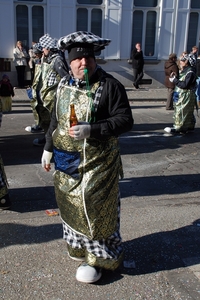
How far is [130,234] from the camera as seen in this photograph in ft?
12.9

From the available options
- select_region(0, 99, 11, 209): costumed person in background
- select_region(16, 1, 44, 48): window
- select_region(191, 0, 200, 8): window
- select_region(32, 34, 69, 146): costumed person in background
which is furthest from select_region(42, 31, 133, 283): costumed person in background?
select_region(191, 0, 200, 8): window

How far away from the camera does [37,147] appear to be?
726 cm

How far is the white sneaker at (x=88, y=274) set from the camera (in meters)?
3.07

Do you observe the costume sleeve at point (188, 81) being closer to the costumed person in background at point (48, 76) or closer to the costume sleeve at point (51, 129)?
the costumed person in background at point (48, 76)

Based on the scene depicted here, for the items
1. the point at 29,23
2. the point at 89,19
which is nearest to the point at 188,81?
the point at 89,19

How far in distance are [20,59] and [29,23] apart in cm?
187

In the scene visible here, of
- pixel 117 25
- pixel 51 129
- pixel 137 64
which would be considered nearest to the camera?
pixel 51 129

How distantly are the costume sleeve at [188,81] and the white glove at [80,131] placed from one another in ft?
18.5

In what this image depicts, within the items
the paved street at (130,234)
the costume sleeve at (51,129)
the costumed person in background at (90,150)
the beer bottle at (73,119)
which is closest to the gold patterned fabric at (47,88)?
the paved street at (130,234)

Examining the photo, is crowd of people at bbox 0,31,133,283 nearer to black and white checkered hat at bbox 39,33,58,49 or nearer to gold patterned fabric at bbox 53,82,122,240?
gold patterned fabric at bbox 53,82,122,240

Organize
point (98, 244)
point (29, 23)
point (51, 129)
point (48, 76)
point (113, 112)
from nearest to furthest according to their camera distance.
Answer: point (113, 112), point (98, 244), point (51, 129), point (48, 76), point (29, 23)

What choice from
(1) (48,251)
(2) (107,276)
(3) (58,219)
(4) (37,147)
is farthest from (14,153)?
(2) (107,276)

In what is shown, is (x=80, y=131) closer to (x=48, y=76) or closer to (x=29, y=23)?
(x=48, y=76)

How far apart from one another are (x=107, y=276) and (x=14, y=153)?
4.12 meters
